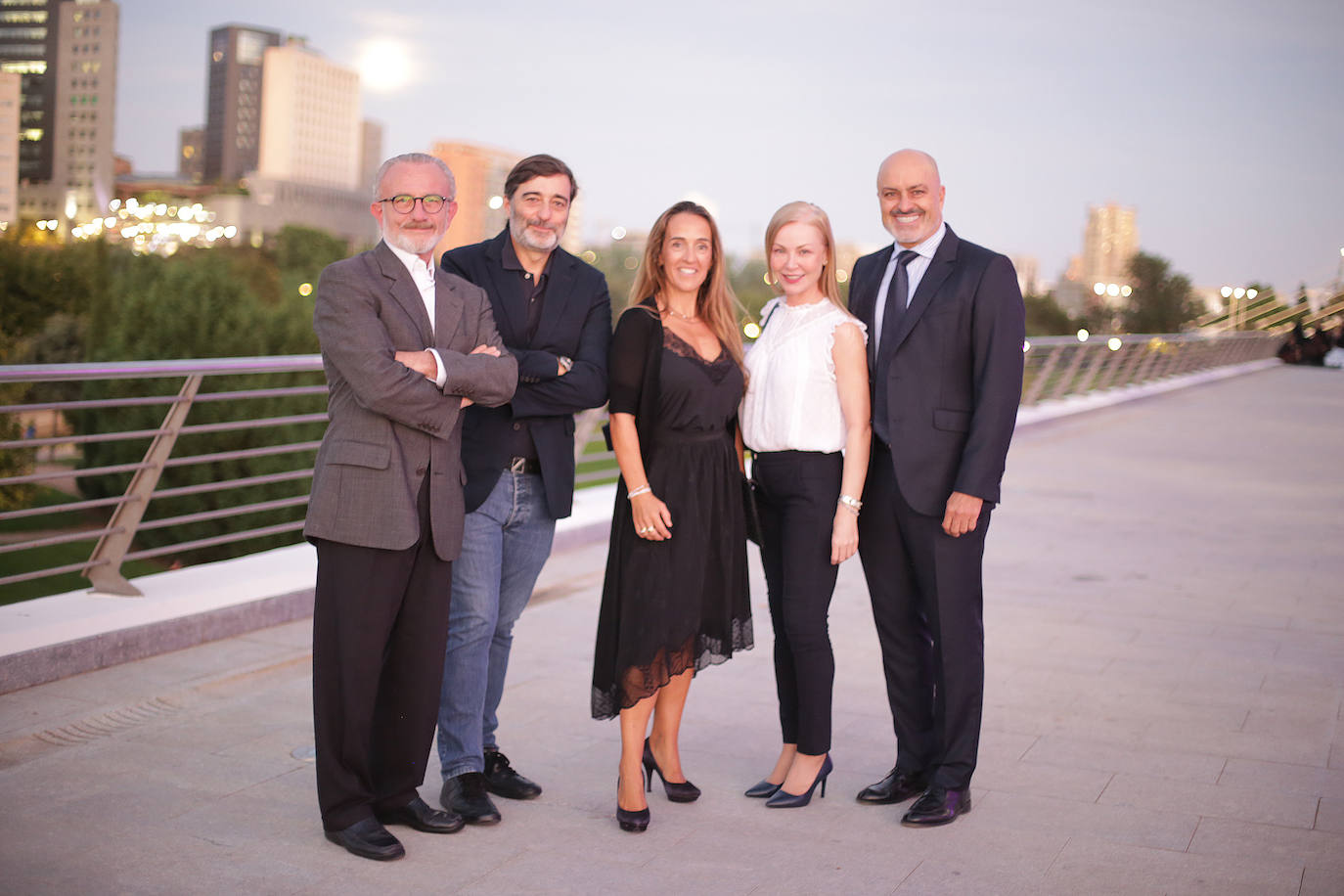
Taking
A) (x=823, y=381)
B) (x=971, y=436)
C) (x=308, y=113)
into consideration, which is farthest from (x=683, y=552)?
(x=308, y=113)

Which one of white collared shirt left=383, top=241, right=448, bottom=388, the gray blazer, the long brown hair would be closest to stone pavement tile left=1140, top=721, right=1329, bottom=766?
the long brown hair

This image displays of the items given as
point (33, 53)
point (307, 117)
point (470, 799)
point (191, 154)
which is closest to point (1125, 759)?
point (470, 799)

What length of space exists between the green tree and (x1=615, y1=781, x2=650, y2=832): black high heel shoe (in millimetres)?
Result: 48023

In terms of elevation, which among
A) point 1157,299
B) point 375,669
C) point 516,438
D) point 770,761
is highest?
point 1157,299

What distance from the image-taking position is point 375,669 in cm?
313

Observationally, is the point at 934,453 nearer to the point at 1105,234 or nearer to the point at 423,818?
the point at 423,818

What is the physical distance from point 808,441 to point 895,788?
1.02 meters

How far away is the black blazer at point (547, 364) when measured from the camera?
3.37 meters

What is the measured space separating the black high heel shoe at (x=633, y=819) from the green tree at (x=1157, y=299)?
48023mm

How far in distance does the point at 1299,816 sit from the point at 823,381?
1.77 metres

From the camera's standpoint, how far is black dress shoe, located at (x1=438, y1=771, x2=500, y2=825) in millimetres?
3295

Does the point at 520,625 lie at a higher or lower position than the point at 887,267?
lower

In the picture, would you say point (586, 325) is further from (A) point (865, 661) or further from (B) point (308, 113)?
(B) point (308, 113)

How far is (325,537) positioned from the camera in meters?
3.01
